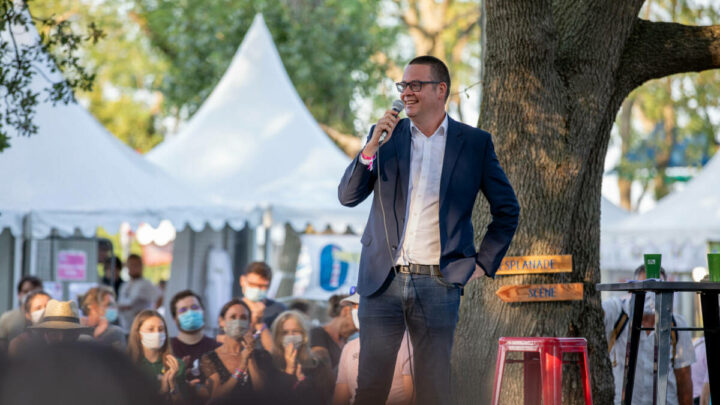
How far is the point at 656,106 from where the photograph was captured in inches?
1177

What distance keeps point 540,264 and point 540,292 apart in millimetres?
173

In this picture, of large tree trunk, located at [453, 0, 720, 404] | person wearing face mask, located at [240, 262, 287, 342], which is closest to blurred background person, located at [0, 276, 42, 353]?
person wearing face mask, located at [240, 262, 287, 342]

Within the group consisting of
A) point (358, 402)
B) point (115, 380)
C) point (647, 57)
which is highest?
point (647, 57)

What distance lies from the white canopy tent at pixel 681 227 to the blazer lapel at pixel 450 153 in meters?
11.0

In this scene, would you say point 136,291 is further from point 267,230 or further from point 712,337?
point 712,337

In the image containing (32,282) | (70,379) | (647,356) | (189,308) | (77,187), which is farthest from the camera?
(77,187)

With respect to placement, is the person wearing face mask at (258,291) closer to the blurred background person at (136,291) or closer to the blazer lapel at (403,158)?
the blurred background person at (136,291)

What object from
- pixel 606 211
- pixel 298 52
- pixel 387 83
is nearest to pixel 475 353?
pixel 606 211

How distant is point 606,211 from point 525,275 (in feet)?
35.7

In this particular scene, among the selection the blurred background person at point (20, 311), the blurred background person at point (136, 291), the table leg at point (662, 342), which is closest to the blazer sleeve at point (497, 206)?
the table leg at point (662, 342)

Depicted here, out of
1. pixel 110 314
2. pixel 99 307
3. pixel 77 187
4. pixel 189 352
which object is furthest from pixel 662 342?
pixel 77 187

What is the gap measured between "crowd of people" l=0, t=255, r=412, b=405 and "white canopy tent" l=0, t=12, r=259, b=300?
906 mm

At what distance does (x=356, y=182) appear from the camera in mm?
4461

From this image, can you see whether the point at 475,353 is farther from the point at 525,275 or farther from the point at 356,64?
the point at 356,64
